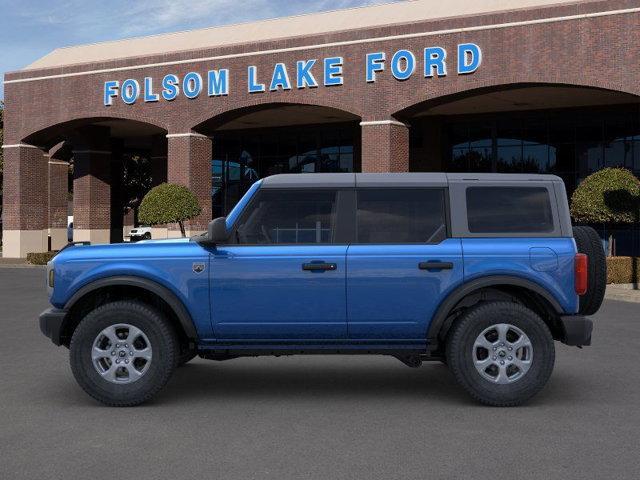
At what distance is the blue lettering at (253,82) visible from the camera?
106ft

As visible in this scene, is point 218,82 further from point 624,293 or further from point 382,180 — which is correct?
point 382,180

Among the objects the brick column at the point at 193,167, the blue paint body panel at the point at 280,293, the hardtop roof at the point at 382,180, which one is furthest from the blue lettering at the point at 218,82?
the blue paint body panel at the point at 280,293

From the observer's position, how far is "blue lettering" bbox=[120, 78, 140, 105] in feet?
117

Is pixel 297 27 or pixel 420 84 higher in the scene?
pixel 297 27

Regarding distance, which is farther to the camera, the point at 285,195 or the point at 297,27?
the point at 297,27

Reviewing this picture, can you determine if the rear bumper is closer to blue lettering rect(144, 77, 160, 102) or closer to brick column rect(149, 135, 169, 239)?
blue lettering rect(144, 77, 160, 102)

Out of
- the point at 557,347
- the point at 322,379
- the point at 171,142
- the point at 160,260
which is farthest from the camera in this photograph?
the point at 171,142

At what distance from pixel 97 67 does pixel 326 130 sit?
1175cm

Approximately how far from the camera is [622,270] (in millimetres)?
22156

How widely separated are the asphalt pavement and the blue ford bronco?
48cm

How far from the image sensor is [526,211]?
730 cm

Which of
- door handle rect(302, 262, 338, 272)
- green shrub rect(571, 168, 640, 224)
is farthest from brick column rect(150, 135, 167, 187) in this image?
door handle rect(302, 262, 338, 272)

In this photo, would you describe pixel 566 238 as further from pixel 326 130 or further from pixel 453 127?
pixel 326 130

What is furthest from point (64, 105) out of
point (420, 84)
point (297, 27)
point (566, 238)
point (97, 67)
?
point (566, 238)
